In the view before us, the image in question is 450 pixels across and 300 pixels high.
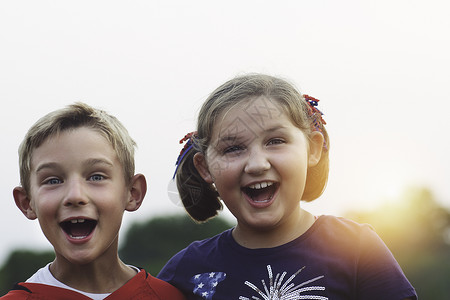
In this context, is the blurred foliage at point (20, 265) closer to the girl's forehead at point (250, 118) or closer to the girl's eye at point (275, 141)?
the girl's forehead at point (250, 118)

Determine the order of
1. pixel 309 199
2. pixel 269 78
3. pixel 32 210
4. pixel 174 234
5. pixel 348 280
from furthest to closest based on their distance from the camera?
pixel 174 234 < pixel 309 199 < pixel 269 78 < pixel 32 210 < pixel 348 280

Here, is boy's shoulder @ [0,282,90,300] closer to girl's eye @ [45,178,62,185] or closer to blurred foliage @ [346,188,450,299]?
girl's eye @ [45,178,62,185]

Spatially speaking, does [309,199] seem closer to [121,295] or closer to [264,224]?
[264,224]

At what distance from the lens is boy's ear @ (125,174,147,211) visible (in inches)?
156

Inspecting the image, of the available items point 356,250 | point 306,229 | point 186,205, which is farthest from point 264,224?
point 186,205

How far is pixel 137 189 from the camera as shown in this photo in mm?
3992

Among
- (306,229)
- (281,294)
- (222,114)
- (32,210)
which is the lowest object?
(281,294)

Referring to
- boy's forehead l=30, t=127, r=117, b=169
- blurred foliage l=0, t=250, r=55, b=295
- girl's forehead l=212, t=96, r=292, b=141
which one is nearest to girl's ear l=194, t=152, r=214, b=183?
girl's forehead l=212, t=96, r=292, b=141

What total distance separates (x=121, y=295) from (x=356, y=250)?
148 cm

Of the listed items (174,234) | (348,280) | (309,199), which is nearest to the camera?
(348,280)

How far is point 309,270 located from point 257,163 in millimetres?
726

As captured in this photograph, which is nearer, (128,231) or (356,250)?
(356,250)

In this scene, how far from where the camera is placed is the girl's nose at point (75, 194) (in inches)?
138

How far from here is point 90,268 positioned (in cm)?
374
